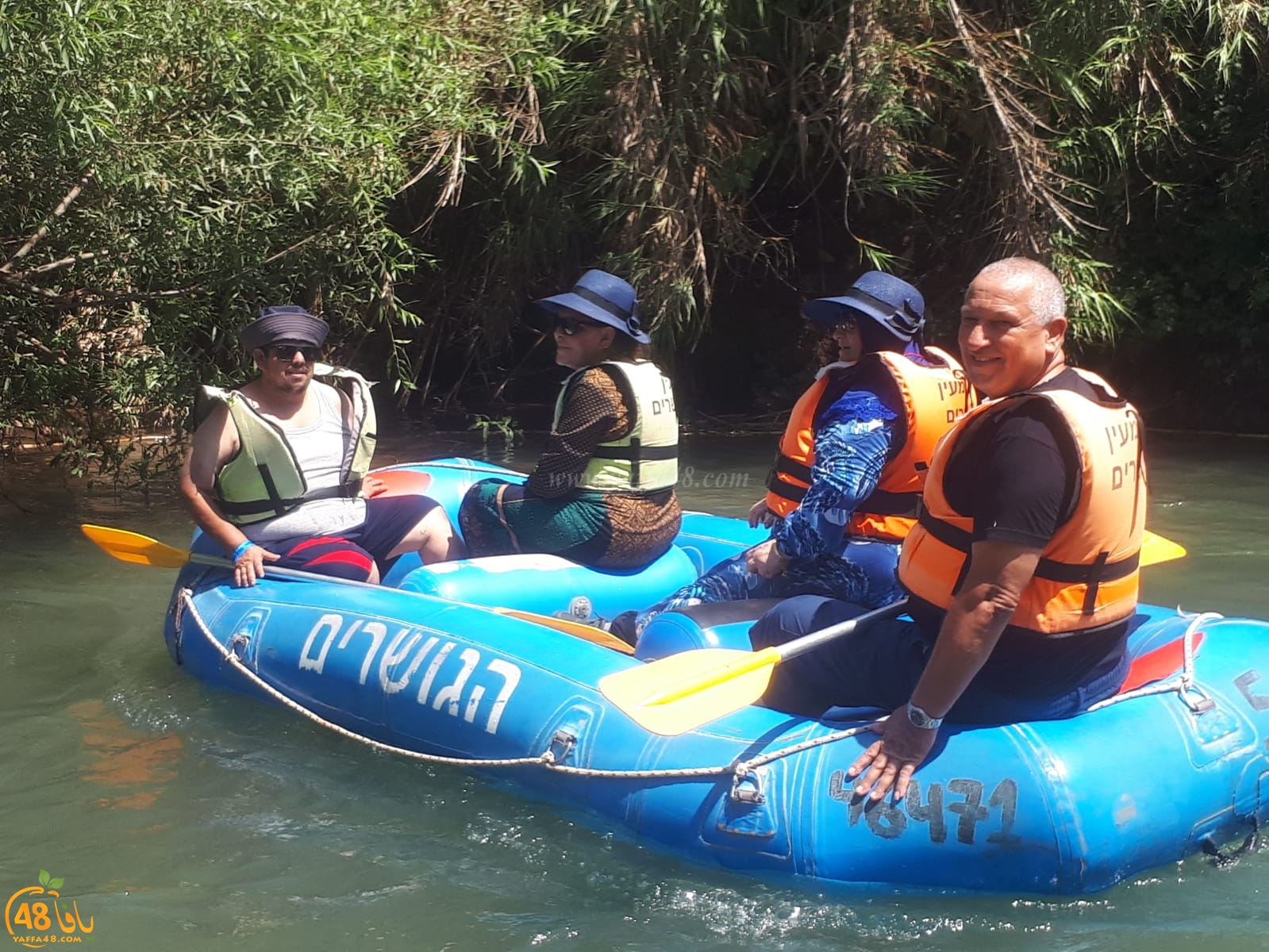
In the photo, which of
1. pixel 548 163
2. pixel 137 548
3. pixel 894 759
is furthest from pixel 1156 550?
pixel 548 163

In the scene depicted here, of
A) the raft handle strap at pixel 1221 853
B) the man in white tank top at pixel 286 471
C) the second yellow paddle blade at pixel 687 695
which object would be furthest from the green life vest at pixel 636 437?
the raft handle strap at pixel 1221 853

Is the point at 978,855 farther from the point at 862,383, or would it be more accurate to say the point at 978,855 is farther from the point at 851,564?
the point at 862,383

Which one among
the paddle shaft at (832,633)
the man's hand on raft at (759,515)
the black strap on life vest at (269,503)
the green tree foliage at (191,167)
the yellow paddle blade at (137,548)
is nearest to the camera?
the paddle shaft at (832,633)

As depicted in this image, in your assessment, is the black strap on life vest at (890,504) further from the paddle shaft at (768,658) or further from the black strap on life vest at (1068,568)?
the black strap on life vest at (1068,568)

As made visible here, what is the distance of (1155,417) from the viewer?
30.6 feet

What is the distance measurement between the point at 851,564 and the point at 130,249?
3.63 m

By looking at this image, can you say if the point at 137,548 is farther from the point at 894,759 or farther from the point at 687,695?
the point at 894,759

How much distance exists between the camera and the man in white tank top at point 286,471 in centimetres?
394

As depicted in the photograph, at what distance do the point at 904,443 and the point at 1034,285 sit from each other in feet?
2.69

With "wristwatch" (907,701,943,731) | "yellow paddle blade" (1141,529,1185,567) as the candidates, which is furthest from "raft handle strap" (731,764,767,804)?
"yellow paddle blade" (1141,529,1185,567)

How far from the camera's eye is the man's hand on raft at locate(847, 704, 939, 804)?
263 cm

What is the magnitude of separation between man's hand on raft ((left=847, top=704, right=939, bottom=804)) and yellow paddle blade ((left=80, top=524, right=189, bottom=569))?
250 centimetres

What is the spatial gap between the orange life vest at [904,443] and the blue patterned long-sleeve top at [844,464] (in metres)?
0.05

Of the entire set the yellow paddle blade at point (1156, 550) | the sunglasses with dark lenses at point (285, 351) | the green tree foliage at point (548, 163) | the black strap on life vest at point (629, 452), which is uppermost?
the green tree foliage at point (548, 163)
